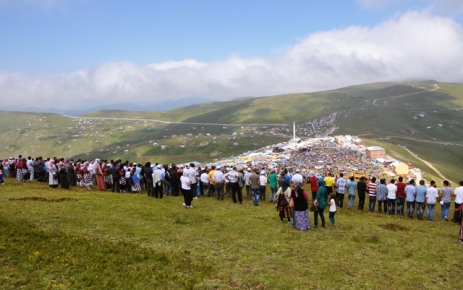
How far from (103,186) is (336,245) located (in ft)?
67.0

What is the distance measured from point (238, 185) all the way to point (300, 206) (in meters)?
8.49

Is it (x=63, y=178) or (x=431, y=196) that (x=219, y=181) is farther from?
(x=431, y=196)

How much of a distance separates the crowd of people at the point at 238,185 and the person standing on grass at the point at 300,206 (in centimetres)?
35

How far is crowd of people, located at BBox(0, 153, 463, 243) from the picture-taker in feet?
75.4

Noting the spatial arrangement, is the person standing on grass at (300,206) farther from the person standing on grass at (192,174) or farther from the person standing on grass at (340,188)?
the person standing on grass at (192,174)

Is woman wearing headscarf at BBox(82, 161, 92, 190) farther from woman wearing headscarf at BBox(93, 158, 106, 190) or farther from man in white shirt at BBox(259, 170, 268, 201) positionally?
man in white shirt at BBox(259, 170, 268, 201)

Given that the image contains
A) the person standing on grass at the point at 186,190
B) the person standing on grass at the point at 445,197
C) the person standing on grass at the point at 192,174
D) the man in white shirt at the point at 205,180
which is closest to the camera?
the person standing on grass at the point at 186,190

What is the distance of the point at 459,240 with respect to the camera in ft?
59.4

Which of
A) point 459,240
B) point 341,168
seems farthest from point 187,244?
point 341,168

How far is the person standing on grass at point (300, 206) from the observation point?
1801 centimetres

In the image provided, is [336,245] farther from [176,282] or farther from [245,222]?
[176,282]

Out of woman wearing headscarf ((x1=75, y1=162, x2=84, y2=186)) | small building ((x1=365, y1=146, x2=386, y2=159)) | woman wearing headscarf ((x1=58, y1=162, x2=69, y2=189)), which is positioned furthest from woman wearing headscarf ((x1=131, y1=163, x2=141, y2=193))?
small building ((x1=365, y1=146, x2=386, y2=159))

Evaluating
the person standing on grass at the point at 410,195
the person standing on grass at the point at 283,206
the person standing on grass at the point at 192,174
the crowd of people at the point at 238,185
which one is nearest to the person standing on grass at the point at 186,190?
the crowd of people at the point at 238,185

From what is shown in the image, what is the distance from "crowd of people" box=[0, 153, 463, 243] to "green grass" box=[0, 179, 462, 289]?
67.4 inches
